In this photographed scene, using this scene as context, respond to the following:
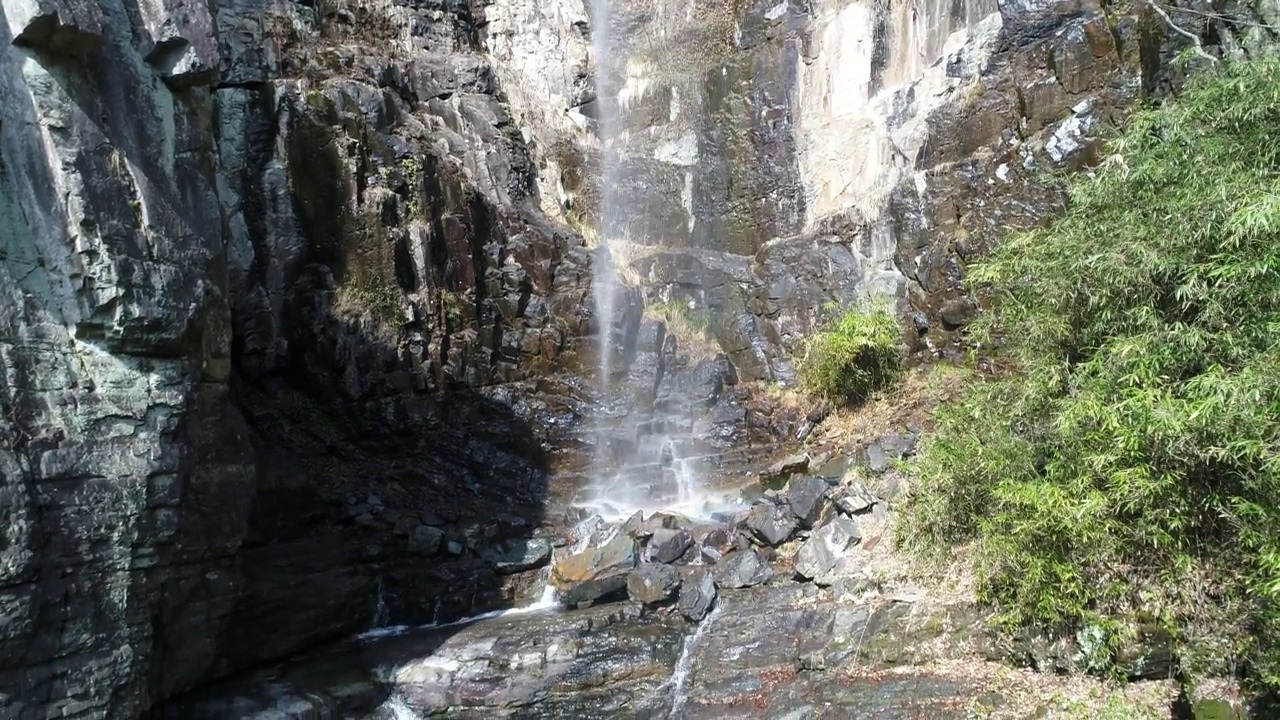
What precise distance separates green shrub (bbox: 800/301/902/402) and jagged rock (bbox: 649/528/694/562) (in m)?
4.45

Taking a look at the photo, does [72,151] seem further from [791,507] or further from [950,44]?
[950,44]

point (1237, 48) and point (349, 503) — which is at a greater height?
point (1237, 48)

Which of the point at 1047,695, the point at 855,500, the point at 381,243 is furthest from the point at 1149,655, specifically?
the point at 381,243

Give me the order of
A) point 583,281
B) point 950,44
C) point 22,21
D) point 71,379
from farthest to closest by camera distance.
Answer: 1. point 583,281
2. point 950,44
3. point 71,379
4. point 22,21

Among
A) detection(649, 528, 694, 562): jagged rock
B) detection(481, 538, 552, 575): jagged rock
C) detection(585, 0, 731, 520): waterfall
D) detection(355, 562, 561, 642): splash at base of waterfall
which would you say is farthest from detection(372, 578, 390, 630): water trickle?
detection(585, 0, 731, 520): waterfall

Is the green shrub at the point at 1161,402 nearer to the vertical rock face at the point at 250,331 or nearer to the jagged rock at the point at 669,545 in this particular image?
the jagged rock at the point at 669,545

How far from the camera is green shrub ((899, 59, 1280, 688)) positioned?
260 inches

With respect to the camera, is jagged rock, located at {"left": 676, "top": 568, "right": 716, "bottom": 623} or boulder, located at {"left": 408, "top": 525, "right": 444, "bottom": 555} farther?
boulder, located at {"left": 408, "top": 525, "right": 444, "bottom": 555}

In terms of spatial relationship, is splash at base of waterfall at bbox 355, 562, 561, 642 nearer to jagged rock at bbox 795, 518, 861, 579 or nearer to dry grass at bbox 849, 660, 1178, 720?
jagged rock at bbox 795, 518, 861, 579

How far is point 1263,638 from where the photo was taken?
684 cm

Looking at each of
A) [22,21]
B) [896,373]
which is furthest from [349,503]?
[896,373]

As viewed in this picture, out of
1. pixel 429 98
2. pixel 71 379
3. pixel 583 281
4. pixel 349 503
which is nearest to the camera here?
pixel 71 379

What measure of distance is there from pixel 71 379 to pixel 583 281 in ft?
38.2

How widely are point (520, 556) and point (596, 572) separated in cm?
143
